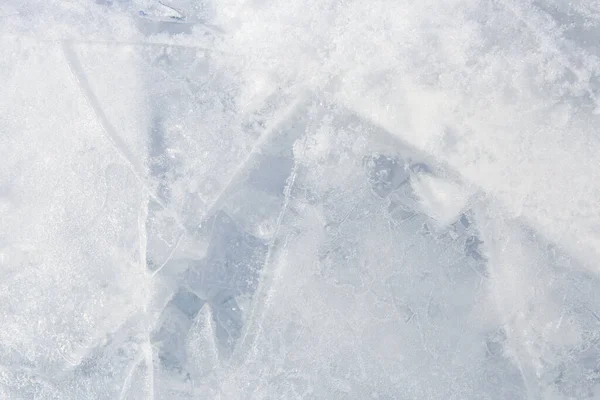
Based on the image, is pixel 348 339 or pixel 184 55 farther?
pixel 184 55

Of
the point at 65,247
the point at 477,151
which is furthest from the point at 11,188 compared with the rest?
the point at 477,151

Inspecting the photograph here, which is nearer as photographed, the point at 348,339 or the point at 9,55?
the point at 348,339

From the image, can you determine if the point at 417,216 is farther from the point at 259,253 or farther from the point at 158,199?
the point at 158,199

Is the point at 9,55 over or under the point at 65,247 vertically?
over

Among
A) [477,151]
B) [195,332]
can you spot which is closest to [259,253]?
[195,332]

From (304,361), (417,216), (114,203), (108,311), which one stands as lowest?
(108,311)

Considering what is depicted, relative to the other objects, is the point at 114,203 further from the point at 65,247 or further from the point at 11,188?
the point at 11,188
